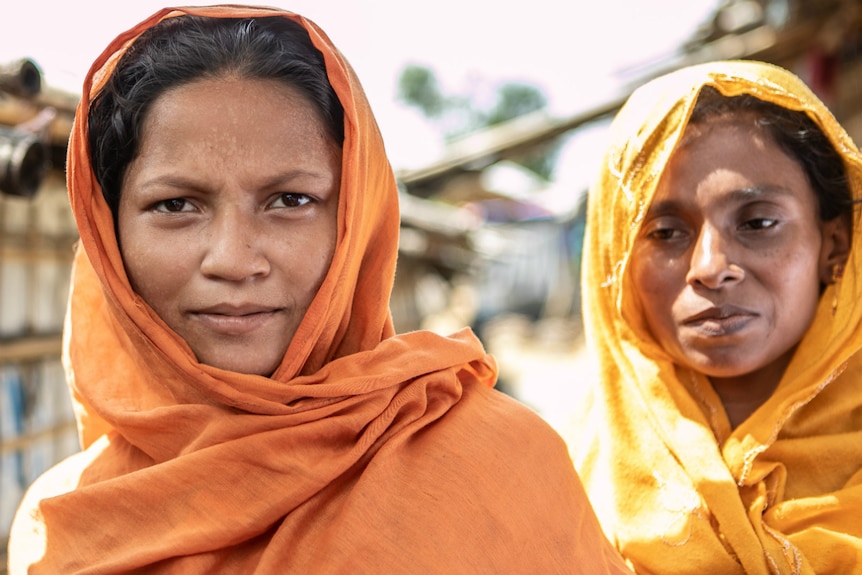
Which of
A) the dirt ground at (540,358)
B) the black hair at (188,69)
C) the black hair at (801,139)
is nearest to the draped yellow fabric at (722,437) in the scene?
the black hair at (801,139)

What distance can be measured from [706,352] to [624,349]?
29cm

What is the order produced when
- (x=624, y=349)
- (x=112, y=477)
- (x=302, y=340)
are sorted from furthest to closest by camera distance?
1. (x=624, y=349)
2. (x=112, y=477)
3. (x=302, y=340)

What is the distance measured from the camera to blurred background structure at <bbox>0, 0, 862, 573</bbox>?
3.48m

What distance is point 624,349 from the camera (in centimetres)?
211

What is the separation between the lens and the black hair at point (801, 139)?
6.11 ft

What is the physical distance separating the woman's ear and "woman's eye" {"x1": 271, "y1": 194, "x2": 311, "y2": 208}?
4.06 ft

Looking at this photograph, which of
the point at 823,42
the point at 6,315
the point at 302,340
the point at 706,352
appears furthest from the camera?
the point at 823,42

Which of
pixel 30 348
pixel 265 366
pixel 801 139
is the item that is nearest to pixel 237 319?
pixel 265 366

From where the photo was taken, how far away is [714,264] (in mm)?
1782

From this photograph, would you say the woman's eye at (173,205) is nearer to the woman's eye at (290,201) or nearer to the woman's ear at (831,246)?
the woman's eye at (290,201)

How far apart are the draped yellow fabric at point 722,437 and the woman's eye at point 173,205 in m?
1.04

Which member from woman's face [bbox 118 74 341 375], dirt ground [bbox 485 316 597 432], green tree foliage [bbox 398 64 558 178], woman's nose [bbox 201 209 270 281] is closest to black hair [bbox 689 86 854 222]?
woman's face [bbox 118 74 341 375]

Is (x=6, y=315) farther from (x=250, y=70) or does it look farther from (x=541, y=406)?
(x=541, y=406)

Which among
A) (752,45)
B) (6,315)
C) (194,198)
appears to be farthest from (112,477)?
(752,45)
